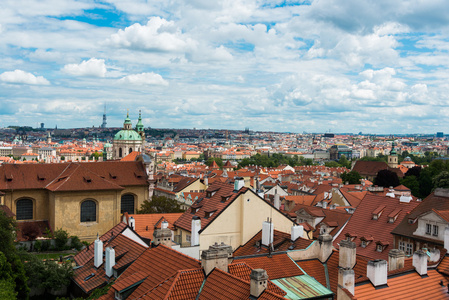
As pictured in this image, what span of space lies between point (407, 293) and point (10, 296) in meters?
16.2

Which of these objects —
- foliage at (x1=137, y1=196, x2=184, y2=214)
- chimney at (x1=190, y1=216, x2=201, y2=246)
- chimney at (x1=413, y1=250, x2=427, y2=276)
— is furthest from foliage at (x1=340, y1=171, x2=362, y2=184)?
chimney at (x1=413, y1=250, x2=427, y2=276)

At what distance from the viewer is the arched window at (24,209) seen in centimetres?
4722

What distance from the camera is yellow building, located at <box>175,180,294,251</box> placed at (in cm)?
2503

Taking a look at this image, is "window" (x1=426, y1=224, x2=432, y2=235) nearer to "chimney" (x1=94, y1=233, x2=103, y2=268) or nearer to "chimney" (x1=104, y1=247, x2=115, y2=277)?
"chimney" (x1=104, y1=247, x2=115, y2=277)

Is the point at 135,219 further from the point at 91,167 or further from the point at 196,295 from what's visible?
the point at 196,295

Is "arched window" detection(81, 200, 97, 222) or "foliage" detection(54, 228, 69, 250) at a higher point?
"arched window" detection(81, 200, 97, 222)

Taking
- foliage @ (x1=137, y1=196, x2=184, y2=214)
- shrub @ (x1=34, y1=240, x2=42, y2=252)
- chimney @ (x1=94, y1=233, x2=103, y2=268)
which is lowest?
shrub @ (x1=34, y1=240, x2=42, y2=252)

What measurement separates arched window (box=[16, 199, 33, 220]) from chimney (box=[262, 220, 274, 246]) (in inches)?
1275

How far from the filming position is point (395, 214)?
31281 millimetres

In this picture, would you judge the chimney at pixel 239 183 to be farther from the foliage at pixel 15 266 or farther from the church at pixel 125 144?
the church at pixel 125 144

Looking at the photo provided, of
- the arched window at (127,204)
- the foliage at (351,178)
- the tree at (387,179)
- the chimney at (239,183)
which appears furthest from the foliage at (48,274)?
the foliage at (351,178)

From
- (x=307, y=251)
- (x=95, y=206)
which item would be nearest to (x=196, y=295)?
(x=307, y=251)

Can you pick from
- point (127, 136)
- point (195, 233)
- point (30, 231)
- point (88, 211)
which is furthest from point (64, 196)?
point (127, 136)

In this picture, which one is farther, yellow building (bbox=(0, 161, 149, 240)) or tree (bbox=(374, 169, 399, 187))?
tree (bbox=(374, 169, 399, 187))
